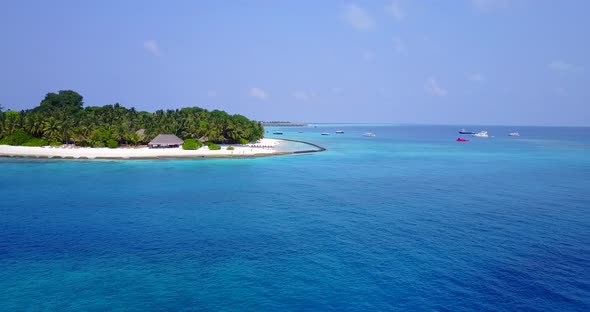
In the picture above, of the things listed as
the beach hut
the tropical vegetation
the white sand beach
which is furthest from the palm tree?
the beach hut

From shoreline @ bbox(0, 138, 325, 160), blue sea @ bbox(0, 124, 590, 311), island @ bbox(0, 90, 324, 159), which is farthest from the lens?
island @ bbox(0, 90, 324, 159)

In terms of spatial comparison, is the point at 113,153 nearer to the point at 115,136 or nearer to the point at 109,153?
the point at 109,153

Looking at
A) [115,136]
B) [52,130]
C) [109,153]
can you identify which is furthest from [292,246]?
[52,130]

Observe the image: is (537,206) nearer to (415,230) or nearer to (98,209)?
(415,230)

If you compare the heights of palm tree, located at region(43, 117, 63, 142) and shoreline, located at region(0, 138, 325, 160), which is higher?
palm tree, located at region(43, 117, 63, 142)

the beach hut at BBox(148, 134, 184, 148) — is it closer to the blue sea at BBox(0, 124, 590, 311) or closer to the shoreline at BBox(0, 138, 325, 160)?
the shoreline at BBox(0, 138, 325, 160)

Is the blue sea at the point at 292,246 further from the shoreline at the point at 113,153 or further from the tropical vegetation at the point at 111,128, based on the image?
the tropical vegetation at the point at 111,128

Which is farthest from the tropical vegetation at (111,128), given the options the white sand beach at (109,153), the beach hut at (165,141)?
the white sand beach at (109,153)
